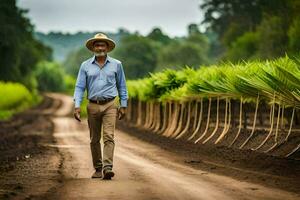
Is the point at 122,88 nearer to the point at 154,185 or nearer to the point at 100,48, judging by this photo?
the point at 100,48

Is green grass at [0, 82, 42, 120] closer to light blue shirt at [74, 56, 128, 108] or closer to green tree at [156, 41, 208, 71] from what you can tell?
light blue shirt at [74, 56, 128, 108]

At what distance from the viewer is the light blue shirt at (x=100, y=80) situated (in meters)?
10.7

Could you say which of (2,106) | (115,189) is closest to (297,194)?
(115,189)

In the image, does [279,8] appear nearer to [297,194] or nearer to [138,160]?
[138,160]

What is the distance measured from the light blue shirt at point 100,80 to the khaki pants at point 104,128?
0.54 feet

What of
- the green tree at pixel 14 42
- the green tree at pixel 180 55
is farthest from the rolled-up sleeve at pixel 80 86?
the green tree at pixel 180 55

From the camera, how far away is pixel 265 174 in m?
11.2

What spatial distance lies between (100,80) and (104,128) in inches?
30.0

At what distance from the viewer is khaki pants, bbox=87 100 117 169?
10.5 meters

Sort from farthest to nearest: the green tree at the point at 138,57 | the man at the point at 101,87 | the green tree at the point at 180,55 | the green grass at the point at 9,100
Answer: the green tree at the point at 138,57, the green tree at the point at 180,55, the green grass at the point at 9,100, the man at the point at 101,87

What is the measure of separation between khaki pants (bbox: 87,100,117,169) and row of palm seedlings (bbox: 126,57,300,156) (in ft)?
10.7

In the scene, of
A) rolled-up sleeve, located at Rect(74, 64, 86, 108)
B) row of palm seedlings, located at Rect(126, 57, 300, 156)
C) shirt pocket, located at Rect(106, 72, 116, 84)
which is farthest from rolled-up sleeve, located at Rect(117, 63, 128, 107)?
row of palm seedlings, located at Rect(126, 57, 300, 156)

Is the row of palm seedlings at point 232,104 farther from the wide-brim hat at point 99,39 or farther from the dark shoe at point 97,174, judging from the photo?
the dark shoe at point 97,174

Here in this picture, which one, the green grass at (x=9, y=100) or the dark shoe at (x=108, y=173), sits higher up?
the green grass at (x=9, y=100)
